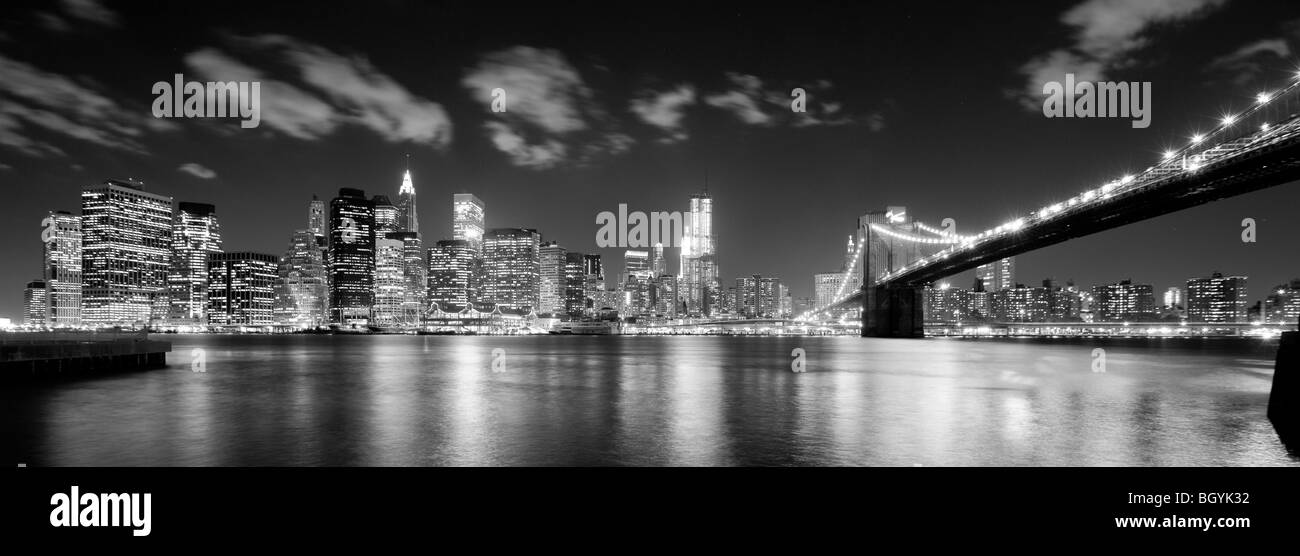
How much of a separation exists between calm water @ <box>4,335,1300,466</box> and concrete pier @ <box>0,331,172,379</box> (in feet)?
10.5

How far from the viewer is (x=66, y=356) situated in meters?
42.2

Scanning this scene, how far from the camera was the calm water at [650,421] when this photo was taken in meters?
18.5

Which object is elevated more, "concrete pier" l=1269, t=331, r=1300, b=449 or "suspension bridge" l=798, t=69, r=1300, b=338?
"suspension bridge" l=798, t=69, r=1300, b=338

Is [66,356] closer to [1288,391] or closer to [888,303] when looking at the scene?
[1288,391]

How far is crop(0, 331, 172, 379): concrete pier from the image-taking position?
3884cm

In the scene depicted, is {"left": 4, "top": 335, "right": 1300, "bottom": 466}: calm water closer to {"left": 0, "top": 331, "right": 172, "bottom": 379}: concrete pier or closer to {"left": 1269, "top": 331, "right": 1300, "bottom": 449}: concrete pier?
{"left": 1269, "top": 331, "right": 1300, "bottom": 449}: concrete pier

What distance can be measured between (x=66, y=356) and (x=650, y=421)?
3900 cm

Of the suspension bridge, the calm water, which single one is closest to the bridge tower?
the suspension bridge

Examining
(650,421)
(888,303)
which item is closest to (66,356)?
(650,421)

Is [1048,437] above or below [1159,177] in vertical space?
below
